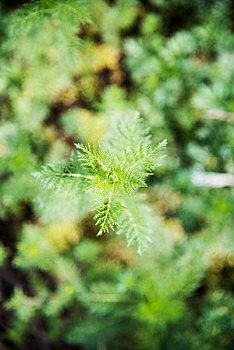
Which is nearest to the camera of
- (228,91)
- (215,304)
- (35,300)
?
(228,91)

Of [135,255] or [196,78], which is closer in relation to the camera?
[196,78]

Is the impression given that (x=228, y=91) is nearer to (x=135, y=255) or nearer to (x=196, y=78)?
(x=196, y=78)

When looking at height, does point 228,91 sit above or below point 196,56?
below

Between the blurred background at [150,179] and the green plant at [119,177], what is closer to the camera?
the green plant at [119,177]

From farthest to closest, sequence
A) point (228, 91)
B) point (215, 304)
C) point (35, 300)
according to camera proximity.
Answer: point (35, 300) → point (215, 304) → point (228, 91)

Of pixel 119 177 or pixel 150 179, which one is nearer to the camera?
pixel 119 177

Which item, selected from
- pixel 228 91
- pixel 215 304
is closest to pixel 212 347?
pixel 215 304

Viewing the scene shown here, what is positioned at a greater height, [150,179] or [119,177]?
[150,179]

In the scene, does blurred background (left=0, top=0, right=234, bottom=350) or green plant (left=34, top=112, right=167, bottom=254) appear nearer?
green plant (left=34, top=112, right=167, bottom=254)
